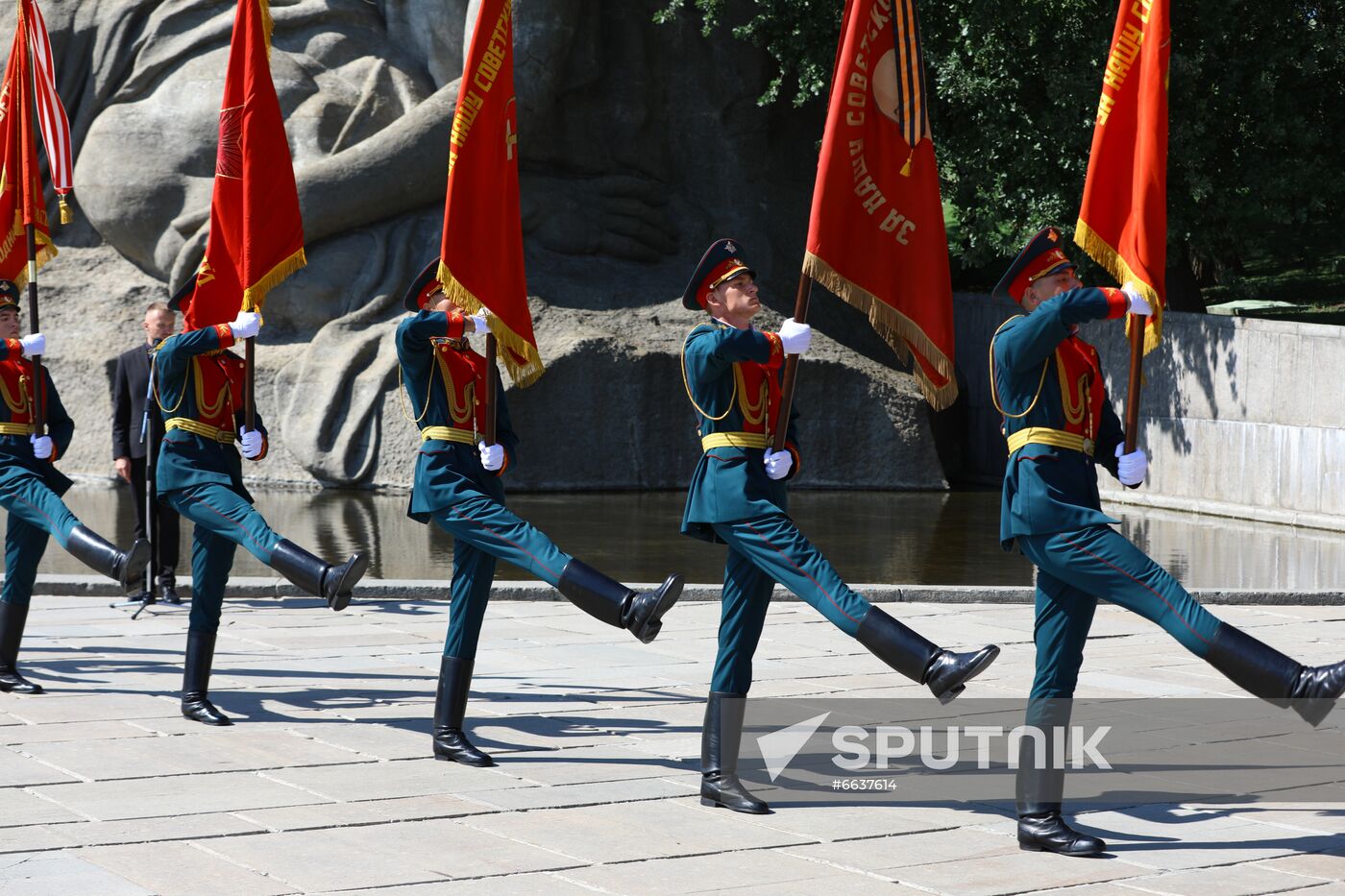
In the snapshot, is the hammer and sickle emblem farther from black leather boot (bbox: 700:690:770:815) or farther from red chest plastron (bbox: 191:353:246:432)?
black leather boot (bbox: 700:690:770:815)

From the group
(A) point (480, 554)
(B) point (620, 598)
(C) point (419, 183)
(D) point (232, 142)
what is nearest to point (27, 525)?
(D) point (232, 142)

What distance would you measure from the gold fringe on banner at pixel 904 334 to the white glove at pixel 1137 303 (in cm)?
78

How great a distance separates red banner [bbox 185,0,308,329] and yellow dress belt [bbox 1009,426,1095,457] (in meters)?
3.47

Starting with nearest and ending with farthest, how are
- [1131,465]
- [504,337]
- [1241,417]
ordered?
[1131,465] < [504,337] < [1241,417]

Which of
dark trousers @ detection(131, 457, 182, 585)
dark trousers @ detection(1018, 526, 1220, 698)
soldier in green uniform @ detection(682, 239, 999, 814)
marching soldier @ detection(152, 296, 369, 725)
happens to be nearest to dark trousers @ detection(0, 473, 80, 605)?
marching soldier @ detection(152, 296, 369, 725)

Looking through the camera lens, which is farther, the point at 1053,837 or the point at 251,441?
the point at 251,441

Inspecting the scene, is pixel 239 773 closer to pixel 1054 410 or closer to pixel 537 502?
pixel 1054 410

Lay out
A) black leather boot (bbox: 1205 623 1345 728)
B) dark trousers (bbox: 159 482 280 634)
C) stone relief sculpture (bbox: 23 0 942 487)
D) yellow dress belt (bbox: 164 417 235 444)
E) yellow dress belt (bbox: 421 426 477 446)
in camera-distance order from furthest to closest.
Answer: stone relief sculpture (bbox: 23 0 942 487)
yellow dress belt (bbox: 164 417 235 444)
dark trousers (bbox: 159 482 280 634)
yellow dress belt (bbox: 421 426 477 446)
black leather boot (bbox: 1205 623 1345 728)

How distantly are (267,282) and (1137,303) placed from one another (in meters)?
3.76

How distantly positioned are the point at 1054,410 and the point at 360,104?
515 inches

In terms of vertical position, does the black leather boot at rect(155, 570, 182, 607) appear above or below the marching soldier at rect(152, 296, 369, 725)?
below

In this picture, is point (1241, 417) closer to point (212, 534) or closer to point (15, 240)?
point (15, 240)

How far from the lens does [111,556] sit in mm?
7527

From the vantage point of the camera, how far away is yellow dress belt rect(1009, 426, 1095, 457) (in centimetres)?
560
